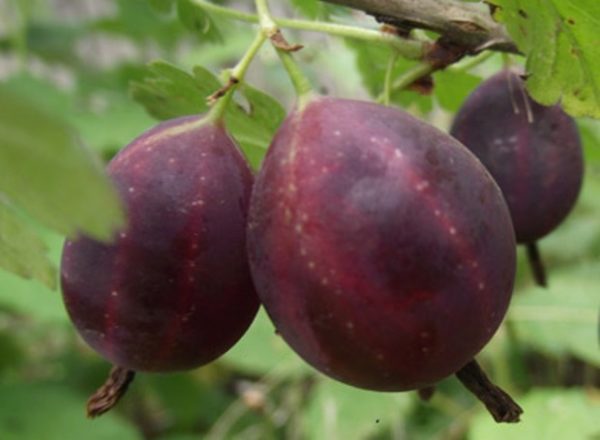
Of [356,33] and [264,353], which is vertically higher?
[356,33]

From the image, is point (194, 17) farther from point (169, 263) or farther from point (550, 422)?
point (550, 422)

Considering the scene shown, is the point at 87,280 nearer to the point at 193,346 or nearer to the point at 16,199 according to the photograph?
the point at 193,346

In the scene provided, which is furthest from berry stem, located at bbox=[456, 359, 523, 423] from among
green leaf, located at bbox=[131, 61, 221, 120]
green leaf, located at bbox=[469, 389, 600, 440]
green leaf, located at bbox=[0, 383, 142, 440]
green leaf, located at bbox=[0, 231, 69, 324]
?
green leaf, located at bbox=[0, 383, 142, 440]

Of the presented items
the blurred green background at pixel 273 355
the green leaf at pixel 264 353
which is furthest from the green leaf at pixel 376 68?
the green leaf at pixel 264 353

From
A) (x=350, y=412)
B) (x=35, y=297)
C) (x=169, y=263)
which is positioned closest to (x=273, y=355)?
(x=350, y=412)

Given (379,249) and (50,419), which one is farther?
(50,419)

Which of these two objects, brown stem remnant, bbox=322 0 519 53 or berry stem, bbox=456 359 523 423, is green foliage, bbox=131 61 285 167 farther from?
berry stem, bbox=456 359 523 423

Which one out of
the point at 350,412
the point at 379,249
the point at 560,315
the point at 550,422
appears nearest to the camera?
the point at 379,249

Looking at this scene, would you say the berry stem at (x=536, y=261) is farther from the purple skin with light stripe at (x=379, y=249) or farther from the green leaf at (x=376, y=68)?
the purple skin with light stripe at (x=379, y=249)
